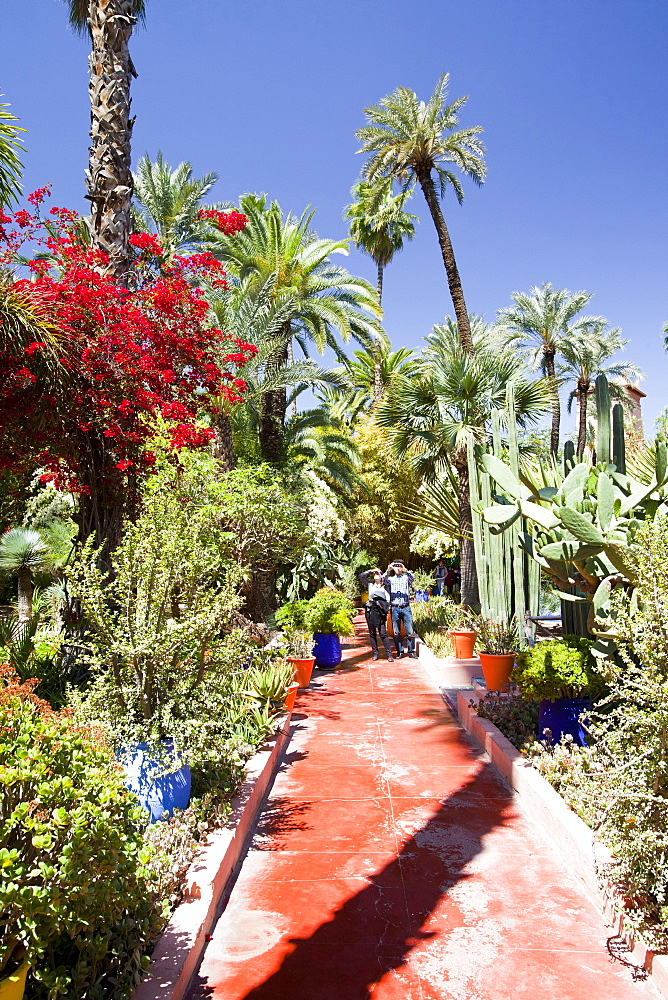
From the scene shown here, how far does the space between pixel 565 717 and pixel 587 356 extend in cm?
2783

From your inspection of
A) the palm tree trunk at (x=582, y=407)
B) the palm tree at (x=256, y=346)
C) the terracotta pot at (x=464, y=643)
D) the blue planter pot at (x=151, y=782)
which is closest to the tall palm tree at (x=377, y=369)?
the palm tree trunk at (x=582, y=407)

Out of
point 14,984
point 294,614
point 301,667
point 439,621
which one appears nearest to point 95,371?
point 14,984

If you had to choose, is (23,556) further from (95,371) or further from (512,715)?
(512,715)

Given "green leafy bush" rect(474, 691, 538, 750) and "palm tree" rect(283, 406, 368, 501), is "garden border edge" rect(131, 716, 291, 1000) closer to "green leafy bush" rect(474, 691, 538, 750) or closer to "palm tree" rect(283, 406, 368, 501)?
"green leafy bush" rect(474, 691, 538, 750)

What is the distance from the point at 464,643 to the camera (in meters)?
9.96

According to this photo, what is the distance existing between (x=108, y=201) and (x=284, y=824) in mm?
5868

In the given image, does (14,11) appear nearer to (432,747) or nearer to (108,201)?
(108,201)

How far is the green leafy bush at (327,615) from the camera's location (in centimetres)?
1062

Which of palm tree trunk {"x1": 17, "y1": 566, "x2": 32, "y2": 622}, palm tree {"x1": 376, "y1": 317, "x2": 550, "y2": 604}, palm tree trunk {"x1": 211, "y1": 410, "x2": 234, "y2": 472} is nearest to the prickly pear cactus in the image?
palm tree {"x1": 376, "y1": 317, "x2": 550, "y2": 604}

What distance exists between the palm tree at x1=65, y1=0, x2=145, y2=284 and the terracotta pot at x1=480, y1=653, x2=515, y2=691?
555cm

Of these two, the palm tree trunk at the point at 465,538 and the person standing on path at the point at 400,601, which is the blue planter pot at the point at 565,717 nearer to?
the person standing on path at the point at 400,601

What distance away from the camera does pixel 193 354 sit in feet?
21.3

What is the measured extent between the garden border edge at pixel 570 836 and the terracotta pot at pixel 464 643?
3.09 metres

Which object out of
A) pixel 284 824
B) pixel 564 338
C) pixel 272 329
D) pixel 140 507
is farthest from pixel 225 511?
pixel 564 338
